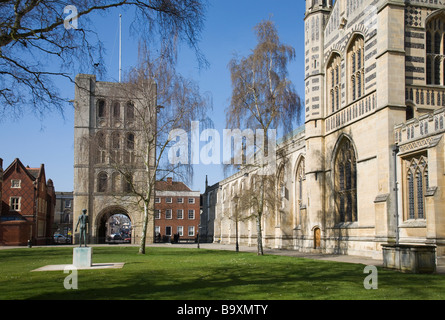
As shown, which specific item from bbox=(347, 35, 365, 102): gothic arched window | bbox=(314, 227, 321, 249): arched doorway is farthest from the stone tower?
bbox=(347, 35, 365, 102): gothic arched window

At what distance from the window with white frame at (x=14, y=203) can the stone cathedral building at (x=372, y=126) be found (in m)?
37.0

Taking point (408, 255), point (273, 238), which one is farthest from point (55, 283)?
point (273, 238)

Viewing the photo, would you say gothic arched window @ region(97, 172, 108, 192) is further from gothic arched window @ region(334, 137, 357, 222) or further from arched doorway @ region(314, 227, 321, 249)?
gothic arched window @ region(334, 137, 357, 222)

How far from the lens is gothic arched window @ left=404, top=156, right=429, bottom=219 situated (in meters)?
21.3

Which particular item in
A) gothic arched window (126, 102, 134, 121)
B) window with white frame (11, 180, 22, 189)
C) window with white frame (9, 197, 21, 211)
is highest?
gothic arched window (126, 102, 134, 121)

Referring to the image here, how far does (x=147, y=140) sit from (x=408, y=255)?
740 inches

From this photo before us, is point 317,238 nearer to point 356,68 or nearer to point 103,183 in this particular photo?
point 356,68

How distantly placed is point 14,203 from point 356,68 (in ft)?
149

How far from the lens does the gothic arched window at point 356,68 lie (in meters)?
27.4

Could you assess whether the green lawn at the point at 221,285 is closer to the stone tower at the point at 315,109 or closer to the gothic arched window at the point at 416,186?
the gothic arched window at the point at 416,186

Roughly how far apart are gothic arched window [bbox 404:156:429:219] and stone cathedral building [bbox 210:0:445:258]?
0.05 m

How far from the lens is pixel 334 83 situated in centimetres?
3102
